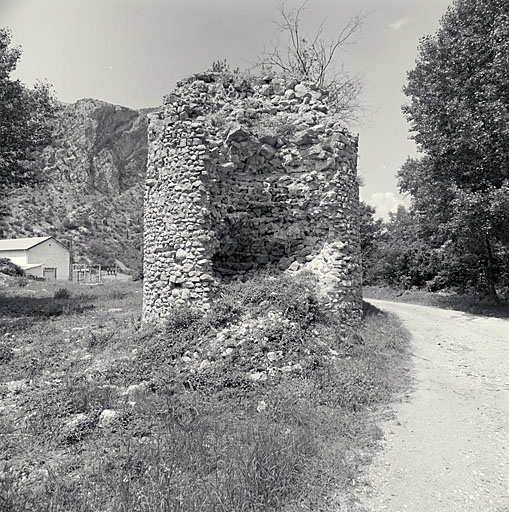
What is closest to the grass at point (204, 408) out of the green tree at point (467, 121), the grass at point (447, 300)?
the green tree at point (467, 121)

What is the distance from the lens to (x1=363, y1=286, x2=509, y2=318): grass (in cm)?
1548

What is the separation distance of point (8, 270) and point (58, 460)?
1397 inches

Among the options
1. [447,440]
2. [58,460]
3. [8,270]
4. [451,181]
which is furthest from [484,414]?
[8,270]

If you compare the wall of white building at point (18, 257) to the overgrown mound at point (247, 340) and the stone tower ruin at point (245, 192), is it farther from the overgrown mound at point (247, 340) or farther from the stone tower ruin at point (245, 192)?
the overgrown mound at point (247, 340)

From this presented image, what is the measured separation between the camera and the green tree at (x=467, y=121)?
1272 centimetres

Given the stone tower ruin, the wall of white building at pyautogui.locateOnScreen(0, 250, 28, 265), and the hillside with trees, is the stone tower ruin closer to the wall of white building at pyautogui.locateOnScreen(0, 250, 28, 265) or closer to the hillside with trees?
the hillside with trees

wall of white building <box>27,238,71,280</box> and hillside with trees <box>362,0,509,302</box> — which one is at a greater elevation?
hillside with trees <box>362,0,509,302</box>

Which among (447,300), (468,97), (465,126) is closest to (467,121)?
(465,126)

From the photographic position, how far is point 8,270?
1319 inches

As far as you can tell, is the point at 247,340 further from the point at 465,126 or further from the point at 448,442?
the point at 465,126

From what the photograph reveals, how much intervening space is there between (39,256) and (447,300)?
1679 inches

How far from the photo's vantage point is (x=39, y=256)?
4353cm

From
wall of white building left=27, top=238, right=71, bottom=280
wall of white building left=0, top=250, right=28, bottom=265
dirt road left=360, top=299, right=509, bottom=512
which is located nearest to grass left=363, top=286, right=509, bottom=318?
dirt road left=360, top=299, right=509, bottom=512

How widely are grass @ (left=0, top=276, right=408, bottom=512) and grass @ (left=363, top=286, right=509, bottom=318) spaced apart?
7.64 metres
